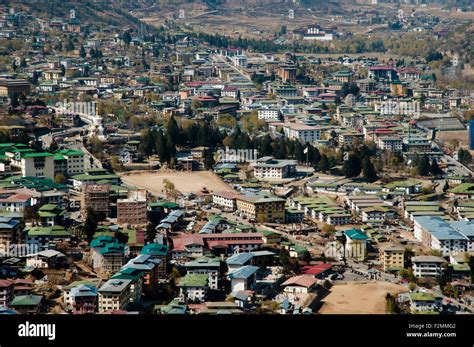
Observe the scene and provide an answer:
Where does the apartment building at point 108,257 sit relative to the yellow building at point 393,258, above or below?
above

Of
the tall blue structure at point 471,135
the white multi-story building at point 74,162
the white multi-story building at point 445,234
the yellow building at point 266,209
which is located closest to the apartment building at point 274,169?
the white multi-story building at point 74,162

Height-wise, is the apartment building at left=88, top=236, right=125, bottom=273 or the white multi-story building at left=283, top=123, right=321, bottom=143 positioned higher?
the white multi-story building at left=283, top=123, right=321, bottom=143

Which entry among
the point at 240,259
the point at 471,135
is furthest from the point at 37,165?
the point at 471,135

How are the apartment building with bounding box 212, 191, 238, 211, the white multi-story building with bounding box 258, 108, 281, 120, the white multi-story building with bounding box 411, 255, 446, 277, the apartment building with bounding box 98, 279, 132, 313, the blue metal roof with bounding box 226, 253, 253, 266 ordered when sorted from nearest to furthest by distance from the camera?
the apartment building with bounding box 98, 279, 132, 313
the blue metal roof with bounding box 226, 253, 253, 266
the white multi-story building with bounding box 411, 255, 446, 277
the apartment building with bounding box 212, 191, 238, 211
the white multi-story building with bounding box 258, 108, 281, 120

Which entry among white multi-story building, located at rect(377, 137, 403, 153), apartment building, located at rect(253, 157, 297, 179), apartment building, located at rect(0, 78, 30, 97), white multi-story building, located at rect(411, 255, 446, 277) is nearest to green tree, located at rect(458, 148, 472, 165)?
white multi-story building, located at rect(377, 137, 403, 153)

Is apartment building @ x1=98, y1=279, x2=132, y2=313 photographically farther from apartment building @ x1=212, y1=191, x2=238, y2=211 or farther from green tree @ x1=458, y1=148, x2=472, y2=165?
green tree @ x1=458, y1=148, x2=472, y2=165

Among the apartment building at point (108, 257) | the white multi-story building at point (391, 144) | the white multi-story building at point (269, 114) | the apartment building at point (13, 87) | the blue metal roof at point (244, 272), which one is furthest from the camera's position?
the white multi-story building at point (269, 114)

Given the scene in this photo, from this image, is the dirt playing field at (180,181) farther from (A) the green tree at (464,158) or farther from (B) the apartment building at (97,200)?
(A) the green tree at (464,158)

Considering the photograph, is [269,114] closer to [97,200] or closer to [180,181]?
[180,181]
